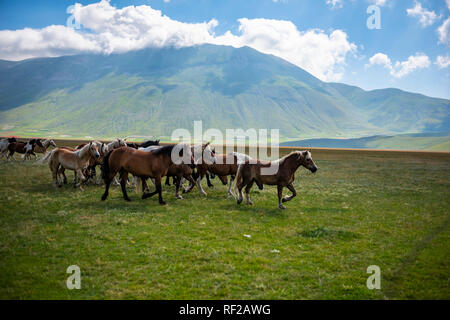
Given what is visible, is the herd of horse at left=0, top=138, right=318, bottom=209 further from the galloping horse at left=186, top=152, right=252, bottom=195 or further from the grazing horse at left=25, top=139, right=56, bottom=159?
the grazing horse at left=25, top=139, right=56, bottom=159

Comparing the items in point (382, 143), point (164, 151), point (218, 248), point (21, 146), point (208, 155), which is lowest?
point (218, 248)

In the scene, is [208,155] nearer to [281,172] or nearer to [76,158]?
[281,172]

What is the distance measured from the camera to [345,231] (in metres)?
9.55

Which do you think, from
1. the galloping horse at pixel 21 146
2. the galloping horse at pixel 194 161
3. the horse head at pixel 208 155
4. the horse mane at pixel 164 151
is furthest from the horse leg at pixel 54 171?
the galloping horse at pixel 21 146

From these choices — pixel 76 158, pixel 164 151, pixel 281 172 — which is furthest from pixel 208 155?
pixel 76 158

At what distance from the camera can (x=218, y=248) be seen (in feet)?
26.1

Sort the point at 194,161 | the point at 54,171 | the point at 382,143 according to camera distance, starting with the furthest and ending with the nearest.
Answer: the point at 382,143, the point at 54,171, the point at 194,161

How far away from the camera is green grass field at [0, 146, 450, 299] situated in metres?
5.96

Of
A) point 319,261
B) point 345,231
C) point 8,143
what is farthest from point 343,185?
point 8,143

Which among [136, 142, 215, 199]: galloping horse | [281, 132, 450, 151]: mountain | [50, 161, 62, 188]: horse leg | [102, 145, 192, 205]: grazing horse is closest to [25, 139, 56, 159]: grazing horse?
[50, 161, 62, 188]: horse leg

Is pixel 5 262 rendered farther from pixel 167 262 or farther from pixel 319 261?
pixel 319 261

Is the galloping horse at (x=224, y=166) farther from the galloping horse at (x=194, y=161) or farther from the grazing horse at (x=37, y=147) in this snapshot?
the grazing horse at (x=37, y=147)

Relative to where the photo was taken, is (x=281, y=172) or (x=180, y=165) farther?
(x=180, y=165)

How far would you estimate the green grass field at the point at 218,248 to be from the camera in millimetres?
5957
